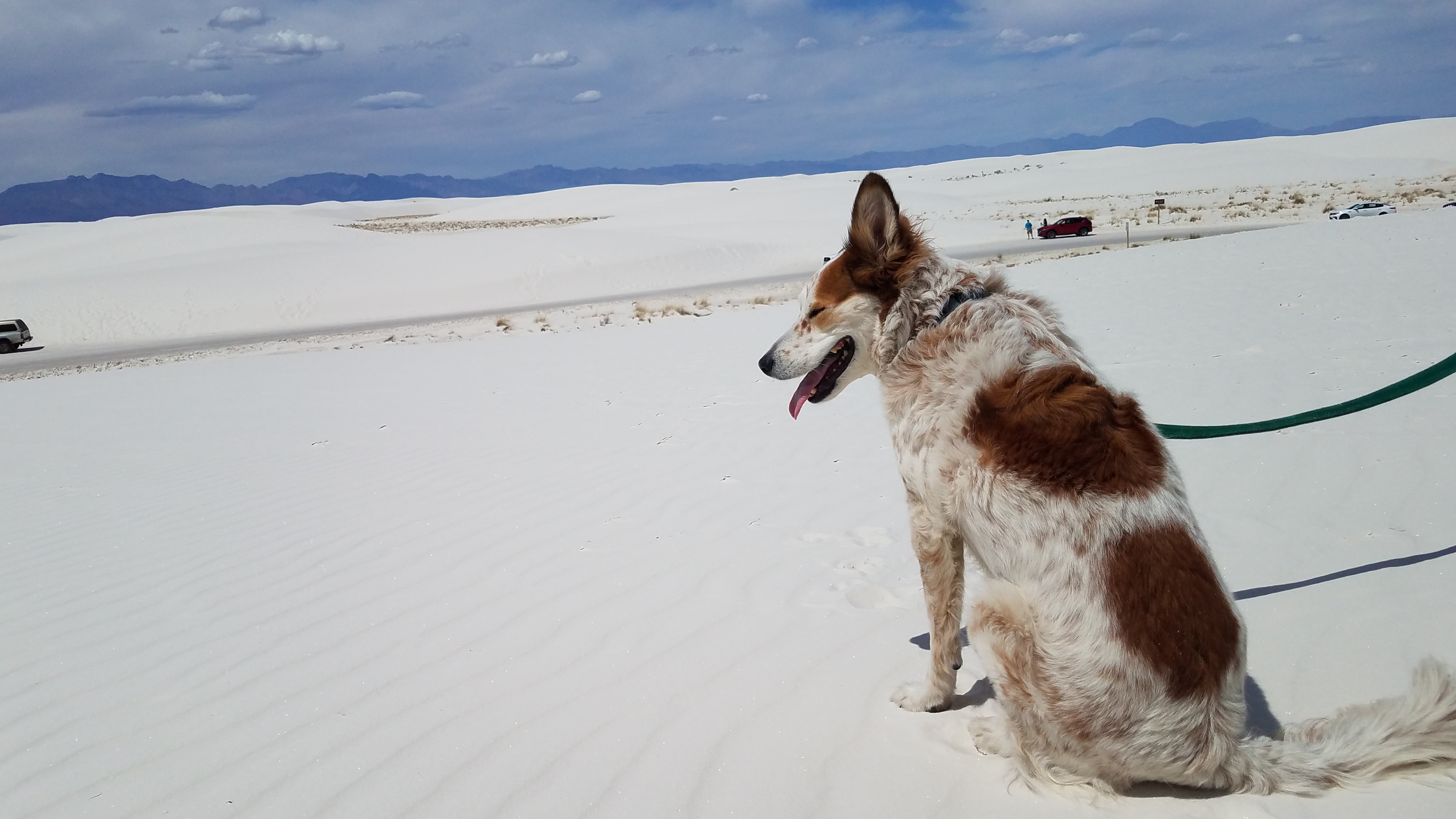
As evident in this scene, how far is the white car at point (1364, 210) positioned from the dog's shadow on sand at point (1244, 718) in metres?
32.3

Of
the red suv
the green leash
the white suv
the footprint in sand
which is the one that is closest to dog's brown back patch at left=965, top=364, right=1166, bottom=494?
the green leash

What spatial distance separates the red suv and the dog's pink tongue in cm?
3570

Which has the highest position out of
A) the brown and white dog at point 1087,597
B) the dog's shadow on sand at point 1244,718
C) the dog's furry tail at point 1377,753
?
the brown and white dog at point 1087,597

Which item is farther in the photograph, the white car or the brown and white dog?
the white car

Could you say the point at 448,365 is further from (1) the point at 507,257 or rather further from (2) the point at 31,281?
(2) the point at 31,281

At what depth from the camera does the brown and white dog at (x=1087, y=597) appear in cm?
228

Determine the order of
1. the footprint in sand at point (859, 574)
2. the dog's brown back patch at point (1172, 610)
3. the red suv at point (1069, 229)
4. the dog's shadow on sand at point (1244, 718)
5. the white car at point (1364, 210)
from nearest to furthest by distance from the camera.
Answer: the dog's brown back patch at point (1172, 610), the dog's shadow on sand at point (1244, 718), the footprint in sand at point (859, 574), the white car at point (1364, 210), the red suv at point (1069, 229)

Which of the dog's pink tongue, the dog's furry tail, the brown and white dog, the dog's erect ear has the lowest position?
the dog's furry tail

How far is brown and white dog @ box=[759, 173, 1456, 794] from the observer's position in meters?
2.28

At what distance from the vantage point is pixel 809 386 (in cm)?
362

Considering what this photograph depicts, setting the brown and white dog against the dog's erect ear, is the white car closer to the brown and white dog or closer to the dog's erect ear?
the dog's erect ear

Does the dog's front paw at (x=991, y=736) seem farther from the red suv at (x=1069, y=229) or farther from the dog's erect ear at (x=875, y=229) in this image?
the red suv at (x=1069, y=229)

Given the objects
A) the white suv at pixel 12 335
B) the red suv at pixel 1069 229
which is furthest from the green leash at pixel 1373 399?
the white suv at pixel 12 335

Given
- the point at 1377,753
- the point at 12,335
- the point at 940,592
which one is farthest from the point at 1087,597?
the point at 12,335
